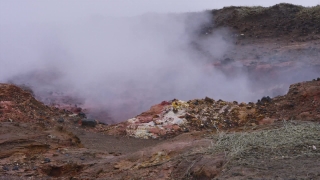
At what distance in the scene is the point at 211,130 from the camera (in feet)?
24.4

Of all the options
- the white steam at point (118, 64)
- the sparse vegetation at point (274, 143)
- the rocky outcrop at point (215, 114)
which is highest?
the white steam at point (118, 64)

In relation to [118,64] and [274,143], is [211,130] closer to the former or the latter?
[274,143]

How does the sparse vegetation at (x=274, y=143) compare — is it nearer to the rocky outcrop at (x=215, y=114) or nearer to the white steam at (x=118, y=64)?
the rocky outcrop at (x=215, y=114)

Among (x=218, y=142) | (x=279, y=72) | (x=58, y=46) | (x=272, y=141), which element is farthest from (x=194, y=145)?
(x=58, y=46)

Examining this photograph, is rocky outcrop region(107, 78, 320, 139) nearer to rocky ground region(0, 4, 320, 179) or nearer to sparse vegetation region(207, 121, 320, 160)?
rocky ground region(0, 4, 320, 179)

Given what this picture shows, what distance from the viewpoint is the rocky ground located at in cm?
429

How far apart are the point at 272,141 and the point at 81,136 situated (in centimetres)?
490

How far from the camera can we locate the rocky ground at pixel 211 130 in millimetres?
4285

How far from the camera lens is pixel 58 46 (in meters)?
14.6

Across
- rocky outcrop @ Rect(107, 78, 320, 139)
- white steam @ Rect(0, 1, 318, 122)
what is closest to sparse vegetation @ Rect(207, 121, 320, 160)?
rocky outcrop @ Rect(107, 78, 320, 139)

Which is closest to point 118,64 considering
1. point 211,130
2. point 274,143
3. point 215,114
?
point 215,114

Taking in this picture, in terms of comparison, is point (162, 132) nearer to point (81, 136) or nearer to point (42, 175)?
point (81, 136)

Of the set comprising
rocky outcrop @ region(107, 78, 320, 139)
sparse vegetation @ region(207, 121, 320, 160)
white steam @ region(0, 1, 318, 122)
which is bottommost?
sparse vegetation @ region(207, 121, 320, 160)

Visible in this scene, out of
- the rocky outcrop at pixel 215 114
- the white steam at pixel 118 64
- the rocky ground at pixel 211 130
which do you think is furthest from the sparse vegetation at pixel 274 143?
the white steam at pixel 118 64
